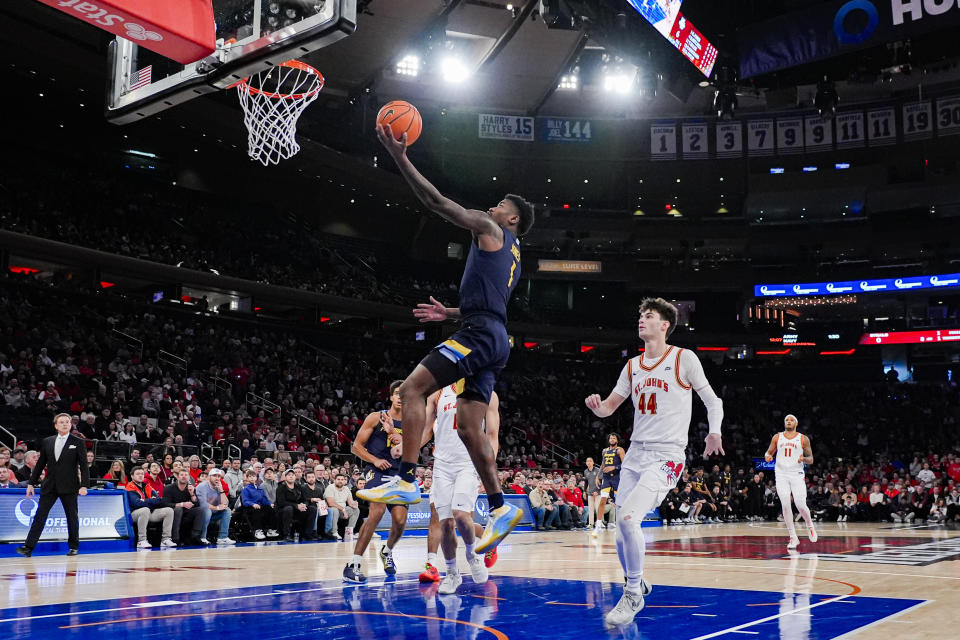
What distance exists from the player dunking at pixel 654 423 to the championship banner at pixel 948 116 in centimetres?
3359

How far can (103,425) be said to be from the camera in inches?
742

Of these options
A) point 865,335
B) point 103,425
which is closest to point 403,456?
point 103,425

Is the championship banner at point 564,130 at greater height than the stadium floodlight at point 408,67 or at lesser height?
lesser

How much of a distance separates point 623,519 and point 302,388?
2214 cm

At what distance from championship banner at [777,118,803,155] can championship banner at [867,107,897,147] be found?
278 centimetres

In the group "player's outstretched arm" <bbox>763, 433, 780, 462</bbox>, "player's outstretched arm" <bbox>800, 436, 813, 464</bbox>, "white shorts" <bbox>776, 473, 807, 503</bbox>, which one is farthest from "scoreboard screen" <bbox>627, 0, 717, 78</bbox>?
"white shorts" <bbox>776, 473, 807, 503</bbox>

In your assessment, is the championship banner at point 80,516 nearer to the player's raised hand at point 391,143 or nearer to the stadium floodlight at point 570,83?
the player's raised hand at point 391,143

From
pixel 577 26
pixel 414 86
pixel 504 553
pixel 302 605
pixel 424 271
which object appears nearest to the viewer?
pixel 302 605

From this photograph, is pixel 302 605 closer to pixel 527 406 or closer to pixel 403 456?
pixel 403 456

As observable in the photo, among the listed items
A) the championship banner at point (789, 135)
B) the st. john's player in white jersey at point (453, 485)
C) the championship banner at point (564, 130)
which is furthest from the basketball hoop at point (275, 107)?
the championship banner at point (789, 135)

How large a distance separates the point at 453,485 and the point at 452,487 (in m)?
0.02

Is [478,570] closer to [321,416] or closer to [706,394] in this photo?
[706,394]

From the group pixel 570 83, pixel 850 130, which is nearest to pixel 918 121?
pixel 850 130

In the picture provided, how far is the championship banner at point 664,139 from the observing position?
125 feet
